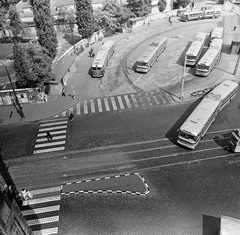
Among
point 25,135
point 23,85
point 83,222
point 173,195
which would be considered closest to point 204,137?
point 173,195

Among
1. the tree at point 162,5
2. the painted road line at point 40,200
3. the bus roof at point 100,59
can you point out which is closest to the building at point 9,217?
the painted road line at point 40,200

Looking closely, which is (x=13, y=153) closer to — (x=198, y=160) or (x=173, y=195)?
(x=173, y=195)

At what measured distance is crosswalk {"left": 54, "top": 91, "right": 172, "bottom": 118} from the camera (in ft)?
112

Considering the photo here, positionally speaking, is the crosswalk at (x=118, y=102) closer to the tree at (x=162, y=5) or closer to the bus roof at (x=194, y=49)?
the bus roof at (x=194, y=49)

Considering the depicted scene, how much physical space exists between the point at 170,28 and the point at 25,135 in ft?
181

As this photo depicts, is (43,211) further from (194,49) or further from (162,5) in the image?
(162,5)

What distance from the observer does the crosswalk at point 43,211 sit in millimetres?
19484

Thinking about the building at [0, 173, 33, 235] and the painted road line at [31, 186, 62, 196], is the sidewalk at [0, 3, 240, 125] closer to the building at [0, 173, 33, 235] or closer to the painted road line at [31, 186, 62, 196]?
the painted road line at [31, 186, 62, 196]

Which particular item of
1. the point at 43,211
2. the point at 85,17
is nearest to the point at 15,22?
the point at 85,17

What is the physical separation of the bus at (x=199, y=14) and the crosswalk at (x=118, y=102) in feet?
155

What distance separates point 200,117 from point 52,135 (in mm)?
18382

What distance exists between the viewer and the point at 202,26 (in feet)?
223

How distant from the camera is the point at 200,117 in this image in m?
26.2

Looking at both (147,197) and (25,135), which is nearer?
(147,197)
